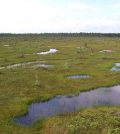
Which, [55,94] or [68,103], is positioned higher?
[55,94]

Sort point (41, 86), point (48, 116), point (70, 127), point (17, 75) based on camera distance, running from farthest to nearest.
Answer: point (17, 75), point (41, 86), point (48, 116), point (70, 127)

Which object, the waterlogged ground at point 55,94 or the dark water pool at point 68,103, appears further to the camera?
the dark water pool at point 68,103

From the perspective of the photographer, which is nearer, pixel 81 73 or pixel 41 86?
pixel 41 86

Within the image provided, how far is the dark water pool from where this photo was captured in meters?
28.1

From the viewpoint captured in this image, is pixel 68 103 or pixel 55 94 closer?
pixel 68 103

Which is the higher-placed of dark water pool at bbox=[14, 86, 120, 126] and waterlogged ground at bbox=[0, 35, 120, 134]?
waterlogged ground at bbox=[0, 35, 120, 134]

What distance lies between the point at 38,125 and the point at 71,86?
15.9m

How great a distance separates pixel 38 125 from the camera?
25.3m

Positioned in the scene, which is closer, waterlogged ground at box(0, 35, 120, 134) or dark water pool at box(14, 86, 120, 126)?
waterlogged ground at box(0, 35, 120, 134)

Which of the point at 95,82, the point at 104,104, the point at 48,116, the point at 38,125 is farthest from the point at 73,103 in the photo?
the point at 95,82

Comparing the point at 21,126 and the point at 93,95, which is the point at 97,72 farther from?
the point at 21,126

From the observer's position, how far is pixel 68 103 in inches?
1297

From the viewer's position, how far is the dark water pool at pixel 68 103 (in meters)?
28.1

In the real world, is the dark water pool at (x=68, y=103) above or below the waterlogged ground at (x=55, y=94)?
below
